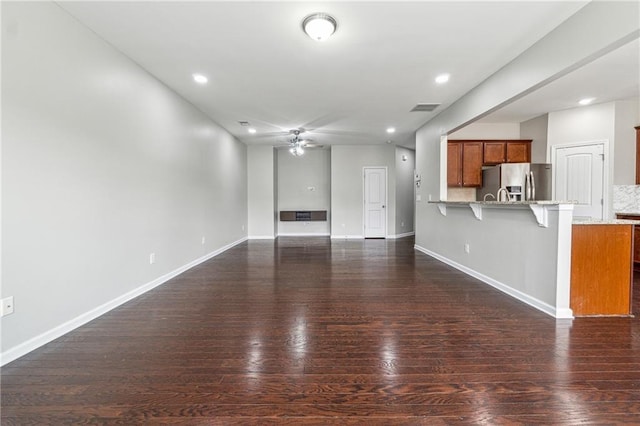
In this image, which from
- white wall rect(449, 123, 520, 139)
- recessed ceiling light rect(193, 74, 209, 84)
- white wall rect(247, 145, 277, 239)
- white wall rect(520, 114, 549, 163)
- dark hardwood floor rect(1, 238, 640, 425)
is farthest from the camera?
white wall rect(247, 145, 277, 239)

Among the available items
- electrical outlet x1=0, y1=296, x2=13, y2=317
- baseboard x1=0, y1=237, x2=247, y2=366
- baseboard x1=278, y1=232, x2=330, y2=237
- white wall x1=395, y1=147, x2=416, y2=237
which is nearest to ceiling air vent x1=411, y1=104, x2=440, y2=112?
white wall x1=395, y1=147, x2=416, y2=237

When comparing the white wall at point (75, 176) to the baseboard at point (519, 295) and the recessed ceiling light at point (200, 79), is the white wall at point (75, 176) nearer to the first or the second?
the recessed ceiling light at point (200, 79)

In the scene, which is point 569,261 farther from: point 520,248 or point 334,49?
point 334,49

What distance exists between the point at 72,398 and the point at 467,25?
154 inches

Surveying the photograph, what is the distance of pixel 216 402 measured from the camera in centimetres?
150

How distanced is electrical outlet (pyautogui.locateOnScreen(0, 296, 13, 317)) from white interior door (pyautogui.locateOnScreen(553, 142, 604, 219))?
6.80m

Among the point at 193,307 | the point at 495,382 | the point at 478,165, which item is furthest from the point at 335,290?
the point at 478,165

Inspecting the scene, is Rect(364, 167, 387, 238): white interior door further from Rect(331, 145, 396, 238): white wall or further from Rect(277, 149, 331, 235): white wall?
Rect(277, 149, 331, 235): white wall

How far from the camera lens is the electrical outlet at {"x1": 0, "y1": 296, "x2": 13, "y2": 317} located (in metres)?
1.81

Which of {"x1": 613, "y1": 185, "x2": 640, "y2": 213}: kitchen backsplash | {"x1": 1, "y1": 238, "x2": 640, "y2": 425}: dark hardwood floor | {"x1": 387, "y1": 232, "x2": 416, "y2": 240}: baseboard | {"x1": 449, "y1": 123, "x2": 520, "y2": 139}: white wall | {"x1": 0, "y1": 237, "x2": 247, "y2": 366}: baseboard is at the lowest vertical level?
{"x1": 1, "y1": 238, "x2": 640, "y2": 425}: dark hardwood floor

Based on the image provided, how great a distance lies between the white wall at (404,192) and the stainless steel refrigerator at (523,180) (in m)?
3.18

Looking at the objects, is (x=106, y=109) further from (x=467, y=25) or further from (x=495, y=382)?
(x=495, y=382)

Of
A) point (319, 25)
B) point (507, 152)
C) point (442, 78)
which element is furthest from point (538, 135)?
point (319, 25)

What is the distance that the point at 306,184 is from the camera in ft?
28.3
